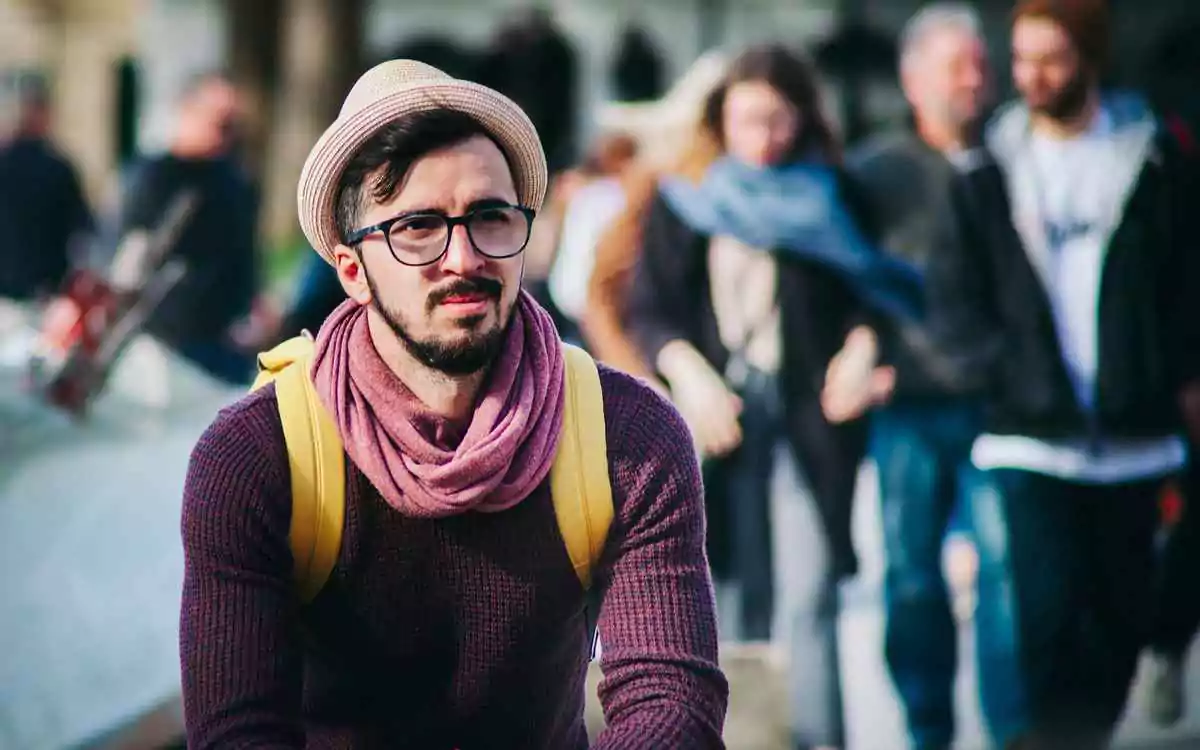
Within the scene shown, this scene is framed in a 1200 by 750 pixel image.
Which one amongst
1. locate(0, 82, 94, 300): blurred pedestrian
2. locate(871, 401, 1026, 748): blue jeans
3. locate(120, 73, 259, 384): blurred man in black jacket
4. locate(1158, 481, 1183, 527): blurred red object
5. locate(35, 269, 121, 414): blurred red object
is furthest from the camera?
locate(0, 82, 94, 300): blurred pedestrian

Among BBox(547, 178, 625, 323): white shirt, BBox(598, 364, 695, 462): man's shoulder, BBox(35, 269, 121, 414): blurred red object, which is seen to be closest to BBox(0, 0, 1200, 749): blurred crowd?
BBox(35, 269, 121, 414): blurred red object

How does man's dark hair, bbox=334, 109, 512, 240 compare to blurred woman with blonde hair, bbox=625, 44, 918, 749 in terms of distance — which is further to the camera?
blurred woman with blonde hair, bbox=625, 44, 918, 749

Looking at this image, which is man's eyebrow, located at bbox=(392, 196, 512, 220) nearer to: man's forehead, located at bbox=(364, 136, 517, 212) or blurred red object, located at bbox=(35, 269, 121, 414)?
man's forehead, located at bbox=(364, 136, 517, 212)

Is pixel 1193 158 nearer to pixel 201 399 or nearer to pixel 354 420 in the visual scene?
pixel 354 420

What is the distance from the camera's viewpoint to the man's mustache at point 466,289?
9.18 feet

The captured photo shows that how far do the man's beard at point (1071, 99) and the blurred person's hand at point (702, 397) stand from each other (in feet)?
3.97

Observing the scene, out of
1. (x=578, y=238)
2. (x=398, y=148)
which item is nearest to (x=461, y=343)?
(x=398, y=148)

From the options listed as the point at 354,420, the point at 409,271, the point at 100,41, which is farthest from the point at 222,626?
the point at 100,41

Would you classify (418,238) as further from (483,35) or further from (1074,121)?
(483,35)

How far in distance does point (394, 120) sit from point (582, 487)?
0.52m

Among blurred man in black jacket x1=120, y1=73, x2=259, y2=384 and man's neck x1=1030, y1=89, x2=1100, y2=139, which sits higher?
man's neck x1=1030, y1=89, x2=1100, y2=139

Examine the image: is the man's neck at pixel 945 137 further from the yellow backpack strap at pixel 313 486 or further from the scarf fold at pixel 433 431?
the yellow backpack strap at pixel 313 486

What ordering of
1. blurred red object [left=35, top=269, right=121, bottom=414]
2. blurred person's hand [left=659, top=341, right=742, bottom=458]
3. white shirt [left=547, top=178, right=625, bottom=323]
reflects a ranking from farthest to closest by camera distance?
white shirt [left=547, top=178, right=625, bottom=323], blurred red object [left=35, top=269, right=121, bottom=414], blurred person's hand [left=659, top=341, right=742, bottom=458]

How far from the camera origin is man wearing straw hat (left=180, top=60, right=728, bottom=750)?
8.97ft
